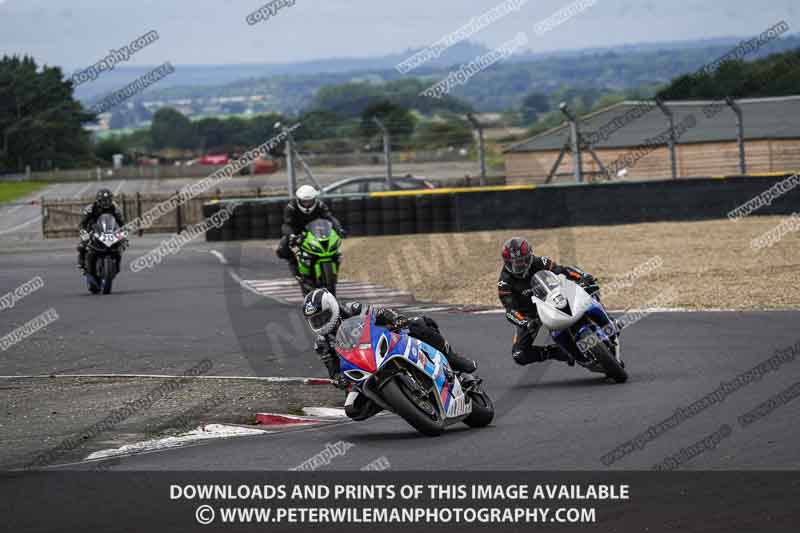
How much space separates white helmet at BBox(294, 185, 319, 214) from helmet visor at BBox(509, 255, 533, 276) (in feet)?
20.9

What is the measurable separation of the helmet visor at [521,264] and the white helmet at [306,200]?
637 cm

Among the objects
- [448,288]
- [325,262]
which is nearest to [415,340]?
[325,262]

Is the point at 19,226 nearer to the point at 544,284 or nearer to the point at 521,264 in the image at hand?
the point at 521,264

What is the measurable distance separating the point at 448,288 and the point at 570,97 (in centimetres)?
18043

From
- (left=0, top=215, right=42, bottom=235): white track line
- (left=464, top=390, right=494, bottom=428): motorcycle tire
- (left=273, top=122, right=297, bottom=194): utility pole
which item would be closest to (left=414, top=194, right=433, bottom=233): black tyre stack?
(left=273, top=122, right=297, bottom=194): utility pole

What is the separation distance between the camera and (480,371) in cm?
1290

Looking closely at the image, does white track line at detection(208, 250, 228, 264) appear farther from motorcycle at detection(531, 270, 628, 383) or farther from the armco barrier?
motorcycle at detection(531, 270, 628, 383)

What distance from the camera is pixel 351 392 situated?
372 inches

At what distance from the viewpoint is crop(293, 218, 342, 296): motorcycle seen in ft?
57.8

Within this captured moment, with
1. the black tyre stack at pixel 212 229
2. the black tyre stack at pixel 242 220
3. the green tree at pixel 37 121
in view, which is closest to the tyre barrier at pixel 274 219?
the black tyre stack at pixel 242 220

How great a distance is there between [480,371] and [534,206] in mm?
19077

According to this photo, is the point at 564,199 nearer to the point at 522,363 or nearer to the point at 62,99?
the point at 522,363

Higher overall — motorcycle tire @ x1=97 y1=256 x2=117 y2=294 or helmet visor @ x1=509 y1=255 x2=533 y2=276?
helmet visor @ x1=509 y1=255 x2=533 y2=276

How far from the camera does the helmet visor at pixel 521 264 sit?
11906mm
